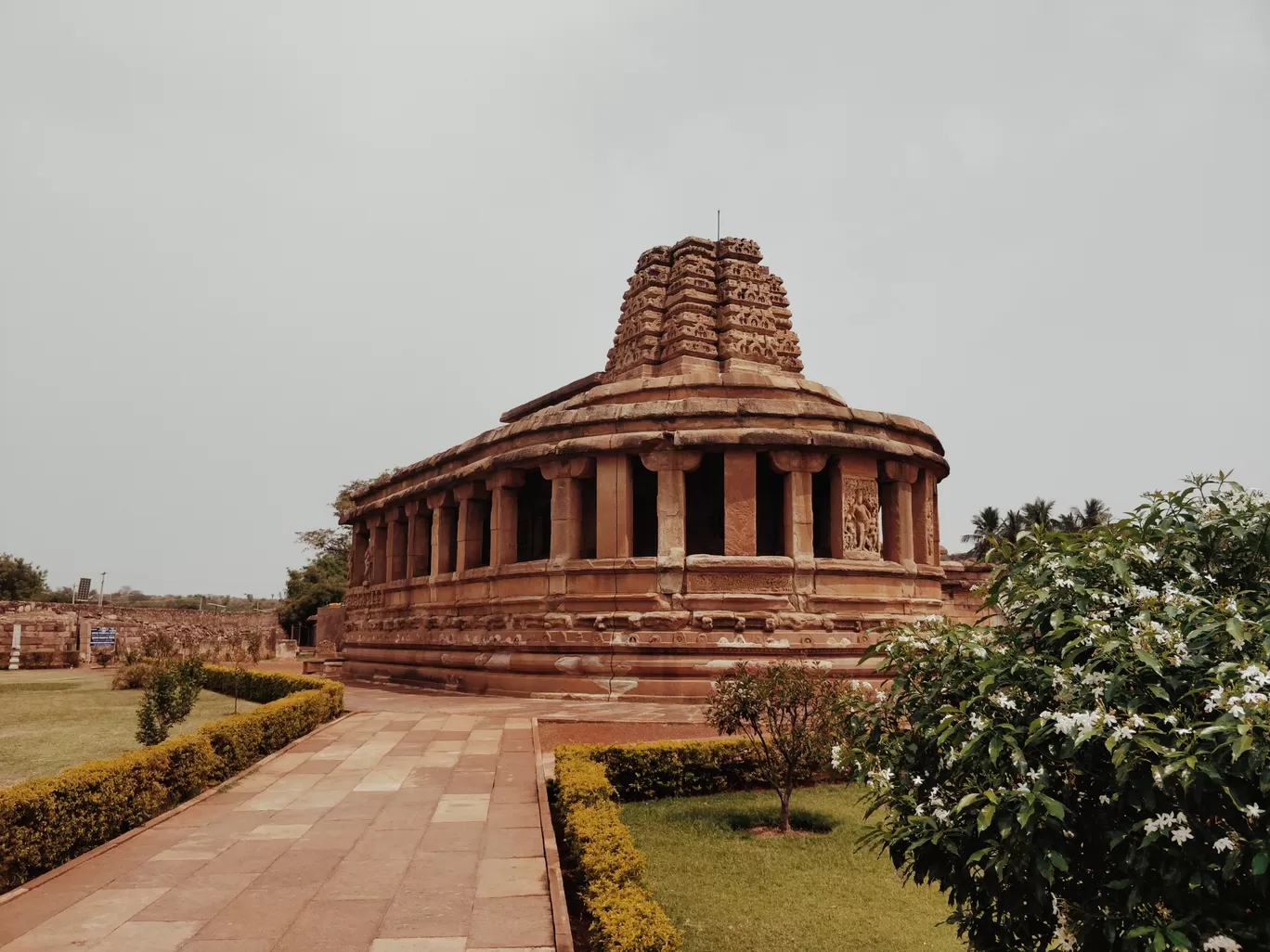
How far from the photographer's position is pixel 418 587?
1938cm

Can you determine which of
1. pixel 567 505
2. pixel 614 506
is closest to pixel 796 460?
pixel 614 506

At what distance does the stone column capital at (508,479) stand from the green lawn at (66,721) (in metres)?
5.59

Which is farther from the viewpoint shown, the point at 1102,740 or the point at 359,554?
the point at 359,554

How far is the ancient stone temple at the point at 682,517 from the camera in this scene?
14109mm

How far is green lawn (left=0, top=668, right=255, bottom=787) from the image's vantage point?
376 inches

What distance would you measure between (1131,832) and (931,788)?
766mm

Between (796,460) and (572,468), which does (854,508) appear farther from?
(572,468)

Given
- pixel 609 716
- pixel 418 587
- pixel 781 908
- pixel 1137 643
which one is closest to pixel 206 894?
pixel 781 908

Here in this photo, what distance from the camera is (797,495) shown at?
14531 mm

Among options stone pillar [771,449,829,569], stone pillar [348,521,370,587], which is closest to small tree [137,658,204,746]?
stone pillar [771,449,829,569]

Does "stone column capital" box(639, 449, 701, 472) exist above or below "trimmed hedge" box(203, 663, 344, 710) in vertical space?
above

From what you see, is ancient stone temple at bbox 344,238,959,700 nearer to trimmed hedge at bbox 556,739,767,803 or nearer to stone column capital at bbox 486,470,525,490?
stone column capital at bbox 486,470,525,490

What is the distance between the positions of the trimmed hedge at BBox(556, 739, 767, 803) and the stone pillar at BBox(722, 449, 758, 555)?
4.77m

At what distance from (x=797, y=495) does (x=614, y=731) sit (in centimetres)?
527
